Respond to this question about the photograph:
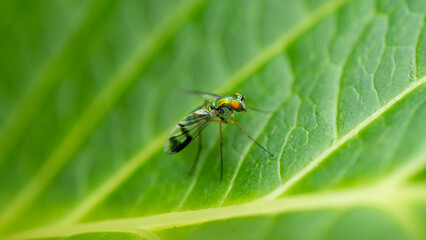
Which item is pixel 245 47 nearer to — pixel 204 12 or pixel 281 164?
pixel 204 12

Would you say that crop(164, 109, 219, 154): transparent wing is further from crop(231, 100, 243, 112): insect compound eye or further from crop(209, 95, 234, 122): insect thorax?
crop(231, 100, 243, 112): insect compound eye

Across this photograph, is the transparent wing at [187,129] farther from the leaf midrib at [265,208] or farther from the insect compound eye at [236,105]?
the leaf midrib at [265,208]

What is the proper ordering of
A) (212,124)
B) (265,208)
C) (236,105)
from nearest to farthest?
(265,208) < (236,105) < (212,124)

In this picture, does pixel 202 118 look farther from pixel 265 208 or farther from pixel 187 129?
pixel 265 208

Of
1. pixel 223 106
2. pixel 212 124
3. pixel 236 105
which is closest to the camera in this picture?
pixel 236 105

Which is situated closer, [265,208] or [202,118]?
A: [265,208]

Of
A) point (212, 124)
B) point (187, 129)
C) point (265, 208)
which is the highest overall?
Result: point (212, 124)

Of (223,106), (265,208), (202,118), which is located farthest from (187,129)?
(265,208)
